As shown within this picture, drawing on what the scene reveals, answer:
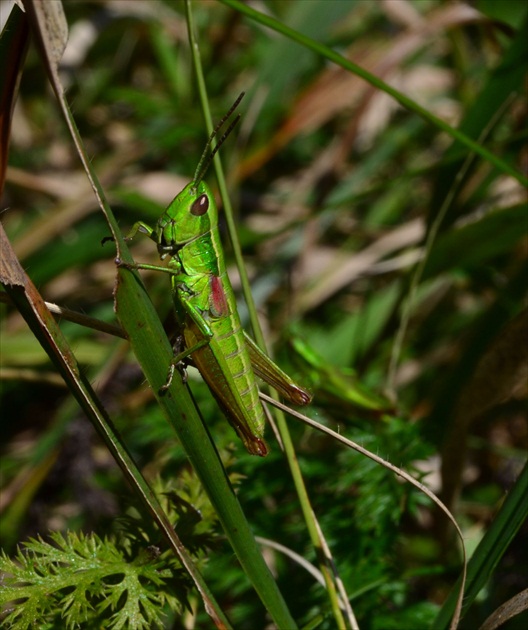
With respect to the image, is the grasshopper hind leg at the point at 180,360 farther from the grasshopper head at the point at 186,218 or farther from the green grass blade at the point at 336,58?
the green grass blade at the point at 336,58

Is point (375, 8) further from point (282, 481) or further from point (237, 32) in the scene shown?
point (282, 481)

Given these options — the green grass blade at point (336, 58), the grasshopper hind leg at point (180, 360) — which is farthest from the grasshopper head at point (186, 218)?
the green grass blade at point (336, 58)

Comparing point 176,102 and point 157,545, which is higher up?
point 176,102

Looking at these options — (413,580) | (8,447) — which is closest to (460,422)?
(413,580)

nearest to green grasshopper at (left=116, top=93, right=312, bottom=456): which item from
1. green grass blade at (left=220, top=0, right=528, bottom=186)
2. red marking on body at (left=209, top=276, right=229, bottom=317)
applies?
red marking on body at (left=209, top=276, right=229, bottom=317)

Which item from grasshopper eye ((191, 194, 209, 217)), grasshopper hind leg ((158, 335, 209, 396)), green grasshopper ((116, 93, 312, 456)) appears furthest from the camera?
grasshopper eye ((191, 194, 209, 217))

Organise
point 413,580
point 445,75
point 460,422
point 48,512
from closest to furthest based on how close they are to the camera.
→ point 460,422, point 413,580, point 48,512, point 445,75

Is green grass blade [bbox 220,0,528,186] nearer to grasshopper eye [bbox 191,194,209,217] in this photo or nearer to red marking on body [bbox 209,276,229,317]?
grasshopper eye [bbox 191,194,209,217]
